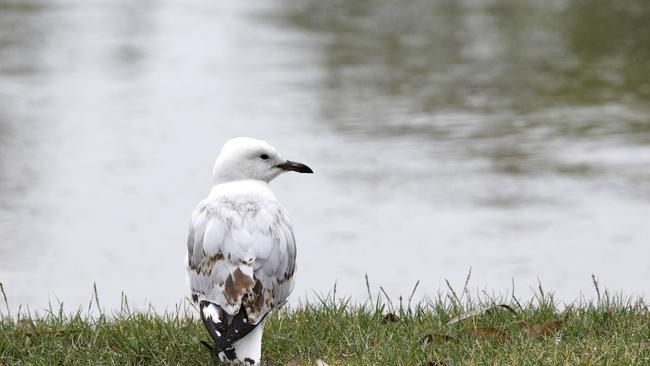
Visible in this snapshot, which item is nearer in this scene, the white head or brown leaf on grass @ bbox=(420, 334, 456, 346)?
the white head

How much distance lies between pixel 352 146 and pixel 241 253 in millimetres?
8263

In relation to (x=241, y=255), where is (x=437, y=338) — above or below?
below

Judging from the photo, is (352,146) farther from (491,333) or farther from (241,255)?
(241,255)

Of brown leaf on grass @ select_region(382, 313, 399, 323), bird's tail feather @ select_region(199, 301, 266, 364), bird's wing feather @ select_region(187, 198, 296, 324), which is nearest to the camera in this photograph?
bird's tail feather @ select_region(199, 301, 266, 364)

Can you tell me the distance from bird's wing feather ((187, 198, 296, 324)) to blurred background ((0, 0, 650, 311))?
2561 mm

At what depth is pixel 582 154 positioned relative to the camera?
12.4 m

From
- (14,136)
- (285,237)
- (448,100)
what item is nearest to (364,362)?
(285,237)

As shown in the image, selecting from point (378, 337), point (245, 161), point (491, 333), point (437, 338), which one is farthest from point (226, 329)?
point (491, 333)

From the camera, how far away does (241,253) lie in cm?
479

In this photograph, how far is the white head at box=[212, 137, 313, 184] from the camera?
5105mm

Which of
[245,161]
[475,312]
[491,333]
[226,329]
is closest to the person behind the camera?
[226,329]

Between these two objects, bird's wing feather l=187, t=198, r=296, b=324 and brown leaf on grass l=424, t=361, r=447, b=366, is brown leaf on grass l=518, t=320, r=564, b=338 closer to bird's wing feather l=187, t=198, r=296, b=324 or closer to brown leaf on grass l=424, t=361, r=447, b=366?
brown leaf on grass l=424, t=361, r=447, b=366


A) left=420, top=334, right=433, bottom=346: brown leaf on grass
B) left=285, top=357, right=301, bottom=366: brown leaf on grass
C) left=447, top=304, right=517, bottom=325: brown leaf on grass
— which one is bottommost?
left=447, top=304, right=517, bottom=325: brown leaf on grass

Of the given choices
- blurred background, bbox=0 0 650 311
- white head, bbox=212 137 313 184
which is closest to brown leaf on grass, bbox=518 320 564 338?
white head, bbox=212 137 313 184
